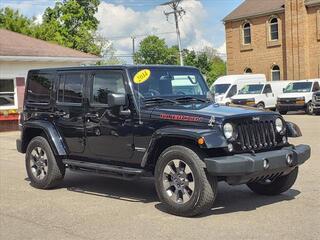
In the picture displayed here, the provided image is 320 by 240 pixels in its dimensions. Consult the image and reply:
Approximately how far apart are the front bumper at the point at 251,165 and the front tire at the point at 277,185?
584 mm

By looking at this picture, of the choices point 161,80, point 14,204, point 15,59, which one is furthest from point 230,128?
point 15,59

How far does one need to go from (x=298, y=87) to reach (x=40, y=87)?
76.2ft

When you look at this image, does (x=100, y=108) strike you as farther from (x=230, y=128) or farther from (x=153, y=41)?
(x=153, y=41)

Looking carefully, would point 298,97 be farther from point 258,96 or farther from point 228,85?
point 228,85

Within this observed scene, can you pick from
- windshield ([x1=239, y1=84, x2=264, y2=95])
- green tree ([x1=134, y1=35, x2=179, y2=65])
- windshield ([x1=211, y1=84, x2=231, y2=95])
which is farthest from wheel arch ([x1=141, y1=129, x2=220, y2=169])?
green tree ([x1=134, y1=35, x2=179, y2=65])

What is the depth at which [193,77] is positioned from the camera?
27.9 feet

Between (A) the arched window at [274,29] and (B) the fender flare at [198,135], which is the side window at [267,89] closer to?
(A) the arched window at [274,29]

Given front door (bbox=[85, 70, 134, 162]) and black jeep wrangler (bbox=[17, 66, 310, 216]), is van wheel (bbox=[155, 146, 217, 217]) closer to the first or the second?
black jeep wrangler (bbox=[17, 66, 310, 216])

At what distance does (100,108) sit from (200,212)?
2286 mm

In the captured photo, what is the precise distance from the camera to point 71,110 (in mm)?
8562

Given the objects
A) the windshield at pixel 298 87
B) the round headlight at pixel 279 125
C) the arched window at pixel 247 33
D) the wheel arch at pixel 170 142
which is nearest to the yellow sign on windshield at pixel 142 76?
the wheel arch at pixel 170 142

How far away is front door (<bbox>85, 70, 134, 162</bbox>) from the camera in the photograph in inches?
304

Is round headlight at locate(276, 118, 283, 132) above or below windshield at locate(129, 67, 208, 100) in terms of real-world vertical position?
below

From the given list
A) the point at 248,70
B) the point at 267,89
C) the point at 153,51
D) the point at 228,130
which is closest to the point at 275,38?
the point at 248,70
